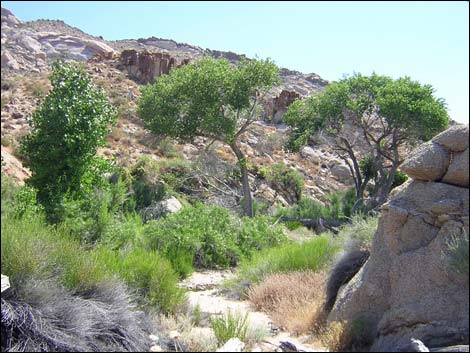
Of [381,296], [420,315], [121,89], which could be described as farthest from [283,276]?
[121,89]

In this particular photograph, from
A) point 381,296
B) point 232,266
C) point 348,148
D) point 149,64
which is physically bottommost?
point 232,266

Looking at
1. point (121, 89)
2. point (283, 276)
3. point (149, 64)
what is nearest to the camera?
point (283, 276)

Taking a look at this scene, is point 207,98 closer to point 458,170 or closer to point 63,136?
point 63,136

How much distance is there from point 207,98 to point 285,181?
7.46 metres

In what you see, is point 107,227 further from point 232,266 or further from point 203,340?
point 203,340

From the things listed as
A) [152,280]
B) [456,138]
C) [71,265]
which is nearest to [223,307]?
[152,280]

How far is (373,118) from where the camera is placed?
25062mm

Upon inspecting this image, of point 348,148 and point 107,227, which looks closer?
point 107,227

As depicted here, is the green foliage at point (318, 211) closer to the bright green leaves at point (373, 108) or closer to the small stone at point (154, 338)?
the bright green leaves at point (373, 108)

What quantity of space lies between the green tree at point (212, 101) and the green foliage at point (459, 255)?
625 inches

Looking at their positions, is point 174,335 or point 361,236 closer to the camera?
point 174,335

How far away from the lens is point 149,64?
39406 mm

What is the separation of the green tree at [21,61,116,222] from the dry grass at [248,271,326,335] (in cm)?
417

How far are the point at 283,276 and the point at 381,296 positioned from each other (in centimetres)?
299
